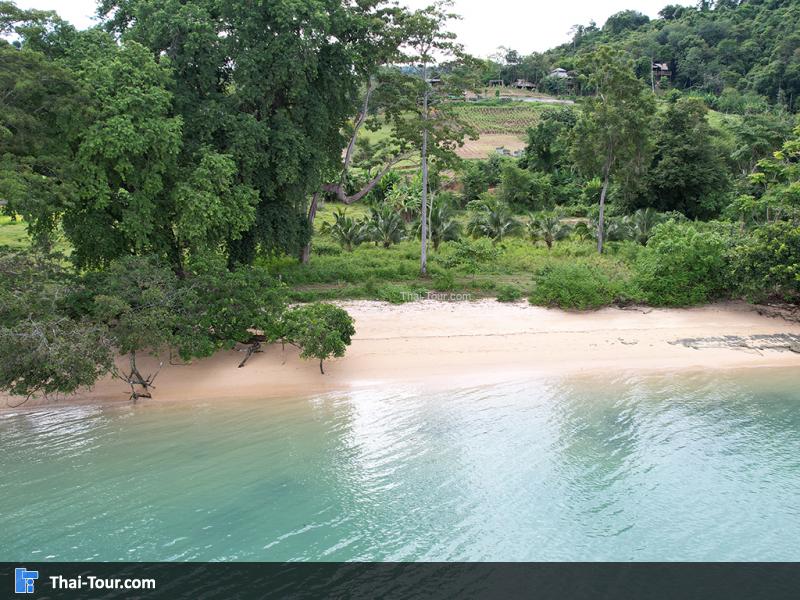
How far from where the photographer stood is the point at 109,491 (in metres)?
10.1

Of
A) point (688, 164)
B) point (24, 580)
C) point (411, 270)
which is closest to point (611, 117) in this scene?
point (411, 270)

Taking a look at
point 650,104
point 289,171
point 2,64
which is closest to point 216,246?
point 289,171

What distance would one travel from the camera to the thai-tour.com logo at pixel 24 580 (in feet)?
26.6

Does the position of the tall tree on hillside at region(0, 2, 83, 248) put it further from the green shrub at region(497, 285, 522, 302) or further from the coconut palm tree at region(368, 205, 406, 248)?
the coconut palm tree at region(368, 205, 406, 248)

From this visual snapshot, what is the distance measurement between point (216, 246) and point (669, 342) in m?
11.7

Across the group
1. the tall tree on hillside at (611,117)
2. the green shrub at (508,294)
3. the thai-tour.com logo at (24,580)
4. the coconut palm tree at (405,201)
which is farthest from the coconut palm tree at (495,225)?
the thai-tour.com logo at (24,580)

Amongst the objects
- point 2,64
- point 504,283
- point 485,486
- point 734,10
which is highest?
point 734,10

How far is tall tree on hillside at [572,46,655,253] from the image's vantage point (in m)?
22.8

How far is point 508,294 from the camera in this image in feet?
62.2

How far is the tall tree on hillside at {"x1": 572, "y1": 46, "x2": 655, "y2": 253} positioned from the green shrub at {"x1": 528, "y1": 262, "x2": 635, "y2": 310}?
553cm

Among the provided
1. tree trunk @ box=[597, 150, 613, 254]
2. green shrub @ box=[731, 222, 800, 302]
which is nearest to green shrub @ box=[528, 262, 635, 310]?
green shrub @ box=[731, 222, 800, 302]

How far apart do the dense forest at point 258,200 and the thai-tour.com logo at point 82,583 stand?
4153 mm

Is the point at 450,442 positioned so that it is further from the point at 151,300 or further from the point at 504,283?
the point at 504,283

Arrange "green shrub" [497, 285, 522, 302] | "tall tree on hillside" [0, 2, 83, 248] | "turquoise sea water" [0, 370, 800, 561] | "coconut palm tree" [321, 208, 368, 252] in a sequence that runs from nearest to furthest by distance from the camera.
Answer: "turquoise sea water" [0, 370, 800, 561] < "tall tree on hillside" [0, 2, 83, 248] < "green shrub" [497, 285, 522, 302] < "coconut palm tree" [321, 208, 368, 252]
